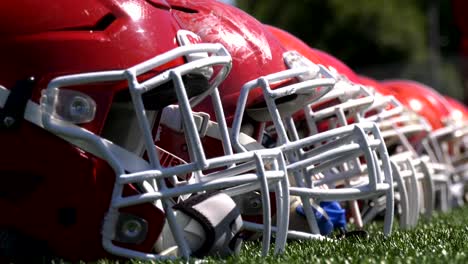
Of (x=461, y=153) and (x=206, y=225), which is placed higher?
(x=206, y=225)

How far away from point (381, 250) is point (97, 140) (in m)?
0.80

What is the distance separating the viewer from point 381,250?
2.65 meters

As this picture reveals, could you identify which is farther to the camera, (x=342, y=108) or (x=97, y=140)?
(x=342, y=108)

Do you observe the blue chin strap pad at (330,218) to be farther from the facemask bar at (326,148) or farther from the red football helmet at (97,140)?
the red football helmet at (97,140)

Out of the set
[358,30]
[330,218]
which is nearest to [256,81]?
[330,218]

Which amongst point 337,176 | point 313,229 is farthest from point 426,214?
point 313,229

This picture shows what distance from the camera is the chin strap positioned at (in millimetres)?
2631

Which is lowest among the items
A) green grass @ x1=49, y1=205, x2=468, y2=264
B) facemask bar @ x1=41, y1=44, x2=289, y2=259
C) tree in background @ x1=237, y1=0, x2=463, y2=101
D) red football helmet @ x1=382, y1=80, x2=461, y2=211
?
tree in background @ x1=237, y1=0, x2=463, y2=101

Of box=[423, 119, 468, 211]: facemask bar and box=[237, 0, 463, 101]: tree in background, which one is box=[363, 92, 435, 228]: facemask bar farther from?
box=[237, 0, 463, 101]: tree in background

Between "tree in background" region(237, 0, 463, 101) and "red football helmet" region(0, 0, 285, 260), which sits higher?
"red football helmet" region(0, 0, 285, 260)

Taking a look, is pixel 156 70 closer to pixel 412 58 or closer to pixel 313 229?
pixel 313 229

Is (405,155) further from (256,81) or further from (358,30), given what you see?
(358,30)

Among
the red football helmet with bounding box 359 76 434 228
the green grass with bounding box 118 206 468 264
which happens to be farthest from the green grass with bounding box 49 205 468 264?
the red football helmet with bounding box 359 76 434 228

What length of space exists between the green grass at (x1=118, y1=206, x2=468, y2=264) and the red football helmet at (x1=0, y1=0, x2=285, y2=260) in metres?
0.19
